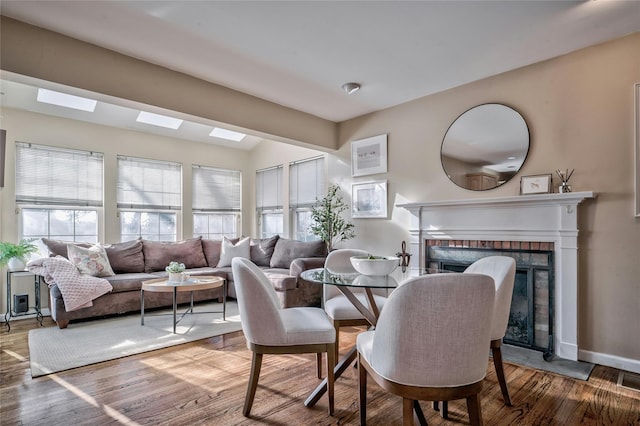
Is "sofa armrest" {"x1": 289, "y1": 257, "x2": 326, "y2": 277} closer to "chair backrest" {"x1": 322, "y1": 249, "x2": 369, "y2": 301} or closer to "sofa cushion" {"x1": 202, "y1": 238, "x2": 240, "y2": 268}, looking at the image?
"chair backrest" {"x1": 322, "y1": 249, "x2": 369, "y2": 301}

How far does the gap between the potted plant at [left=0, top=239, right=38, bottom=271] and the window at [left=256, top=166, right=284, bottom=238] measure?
3.30m

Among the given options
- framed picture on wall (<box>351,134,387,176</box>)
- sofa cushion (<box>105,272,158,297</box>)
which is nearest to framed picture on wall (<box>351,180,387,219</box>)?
framed picture on wall (<box>351,134,387,176</box>)

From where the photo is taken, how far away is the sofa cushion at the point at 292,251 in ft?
16.0

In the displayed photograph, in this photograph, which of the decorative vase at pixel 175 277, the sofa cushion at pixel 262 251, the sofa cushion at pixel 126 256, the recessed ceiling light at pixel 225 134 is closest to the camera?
the decorative vase at pixel 175 277

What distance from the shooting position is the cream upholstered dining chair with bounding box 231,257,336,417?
1.92m

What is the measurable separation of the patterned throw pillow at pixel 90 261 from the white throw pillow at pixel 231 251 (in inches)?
61.4

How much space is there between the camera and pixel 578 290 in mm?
2848

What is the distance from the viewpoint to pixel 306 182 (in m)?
5.54

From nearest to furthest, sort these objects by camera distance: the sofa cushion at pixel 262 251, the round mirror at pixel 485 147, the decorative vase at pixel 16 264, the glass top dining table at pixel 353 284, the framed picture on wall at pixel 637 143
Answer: the glass top dining table at pixel 353 284, the framed picture on wall at pixel 637 143, the round mirror at pixel 485 147, the decorative vase at pixel 16 264, the sofa cushion at pixel 262 251

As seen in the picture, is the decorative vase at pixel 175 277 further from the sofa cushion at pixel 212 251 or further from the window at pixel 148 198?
the window at pixel 148 198

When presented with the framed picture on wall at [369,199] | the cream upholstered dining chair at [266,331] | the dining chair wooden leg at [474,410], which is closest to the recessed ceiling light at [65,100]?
the framed picture on wall at [369,199]

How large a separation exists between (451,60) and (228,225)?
4.62 metres

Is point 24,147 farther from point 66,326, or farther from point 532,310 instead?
point 532,310

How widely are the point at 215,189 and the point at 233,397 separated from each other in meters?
4.43
